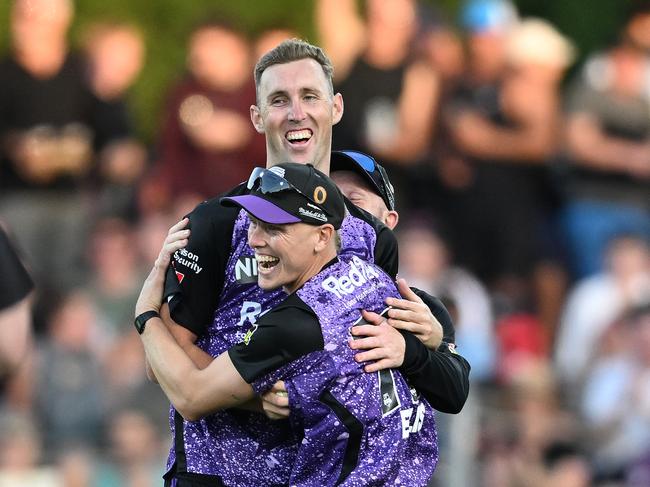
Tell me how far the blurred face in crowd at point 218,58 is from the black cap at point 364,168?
5.52m

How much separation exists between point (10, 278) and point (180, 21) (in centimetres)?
935

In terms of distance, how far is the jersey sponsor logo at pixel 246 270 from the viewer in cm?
615

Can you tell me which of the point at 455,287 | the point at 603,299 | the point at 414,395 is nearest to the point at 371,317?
the point at 414,395

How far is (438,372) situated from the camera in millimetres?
6207

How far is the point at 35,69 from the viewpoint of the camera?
1240 cm

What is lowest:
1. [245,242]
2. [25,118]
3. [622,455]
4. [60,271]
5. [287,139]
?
[245,242]

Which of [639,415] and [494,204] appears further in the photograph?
[494,204]

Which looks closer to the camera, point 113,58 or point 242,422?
point 242,422

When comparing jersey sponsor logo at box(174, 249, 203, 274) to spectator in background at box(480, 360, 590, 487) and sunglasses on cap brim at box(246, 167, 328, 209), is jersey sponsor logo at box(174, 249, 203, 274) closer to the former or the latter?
sunglasses on cap brim at box(246, 167, 328, 209)

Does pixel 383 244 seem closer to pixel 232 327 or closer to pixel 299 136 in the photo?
pixel 299 136

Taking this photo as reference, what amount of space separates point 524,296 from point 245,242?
7.34 meters

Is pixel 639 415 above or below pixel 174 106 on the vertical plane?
below

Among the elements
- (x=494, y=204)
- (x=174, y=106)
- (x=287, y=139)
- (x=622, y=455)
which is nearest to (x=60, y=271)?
(x=174, y=106)

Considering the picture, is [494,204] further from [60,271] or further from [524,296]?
[60,271]
